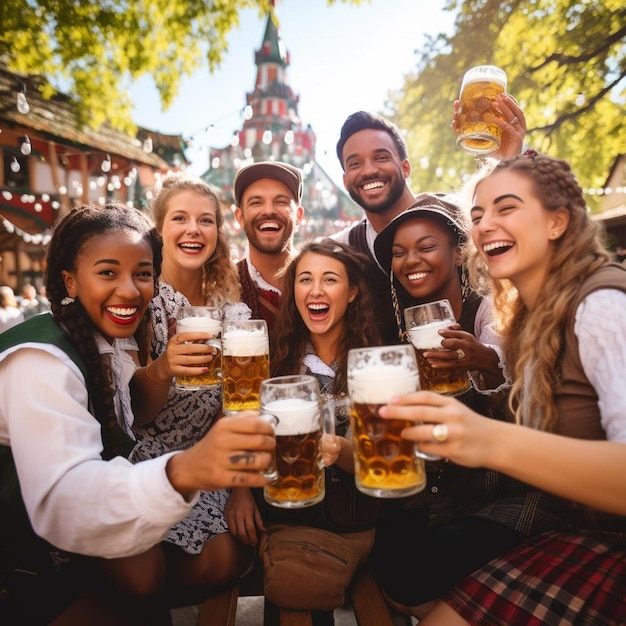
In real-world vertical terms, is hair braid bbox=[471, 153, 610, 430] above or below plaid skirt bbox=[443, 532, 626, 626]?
above

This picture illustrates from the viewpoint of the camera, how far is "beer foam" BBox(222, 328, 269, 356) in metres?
1.71

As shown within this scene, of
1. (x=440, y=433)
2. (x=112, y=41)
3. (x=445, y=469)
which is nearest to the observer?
(x=440, y=433)

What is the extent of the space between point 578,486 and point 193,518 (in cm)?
149

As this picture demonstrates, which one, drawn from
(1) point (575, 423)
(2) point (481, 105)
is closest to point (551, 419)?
(1) point (575, 423)

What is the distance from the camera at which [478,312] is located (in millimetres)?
2592

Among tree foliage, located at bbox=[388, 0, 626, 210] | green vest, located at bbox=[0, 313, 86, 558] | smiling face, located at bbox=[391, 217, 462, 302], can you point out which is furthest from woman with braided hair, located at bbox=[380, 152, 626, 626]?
tree foliage, located at bbox=[388, 0, 626, 210]

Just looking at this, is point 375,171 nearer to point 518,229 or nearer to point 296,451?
point 518,229

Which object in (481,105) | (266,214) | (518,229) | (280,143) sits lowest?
(518,229)

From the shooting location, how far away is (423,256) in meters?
2.54

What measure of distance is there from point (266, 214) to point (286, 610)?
95.5 inches

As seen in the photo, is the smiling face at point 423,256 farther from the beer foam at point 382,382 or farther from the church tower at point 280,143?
the church tower at point 280,143

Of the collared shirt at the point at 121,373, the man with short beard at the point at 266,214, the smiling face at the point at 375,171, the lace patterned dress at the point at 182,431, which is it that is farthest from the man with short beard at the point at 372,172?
the collared shirt at the point at 121,373

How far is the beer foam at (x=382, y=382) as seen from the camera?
3.72 feet

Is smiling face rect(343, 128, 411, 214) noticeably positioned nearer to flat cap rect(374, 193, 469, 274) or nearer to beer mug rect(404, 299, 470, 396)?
flat cap rect(374, 193, 469, 274)
